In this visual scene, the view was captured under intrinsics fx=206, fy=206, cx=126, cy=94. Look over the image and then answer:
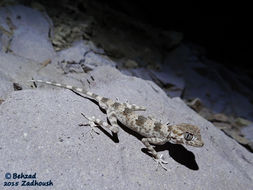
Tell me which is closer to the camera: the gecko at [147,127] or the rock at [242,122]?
the gecko at [147,127]

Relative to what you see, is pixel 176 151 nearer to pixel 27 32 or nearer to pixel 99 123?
pixel 99 123

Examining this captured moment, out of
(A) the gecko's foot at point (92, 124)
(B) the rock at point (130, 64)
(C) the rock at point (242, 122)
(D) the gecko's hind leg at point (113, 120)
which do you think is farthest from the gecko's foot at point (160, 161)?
(C) the rock at point (242, 122)

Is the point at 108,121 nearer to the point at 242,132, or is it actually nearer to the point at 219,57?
the point at 242,132

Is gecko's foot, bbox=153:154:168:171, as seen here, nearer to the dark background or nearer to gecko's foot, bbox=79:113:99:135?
gecko's foot, bbox=79:113:99:135

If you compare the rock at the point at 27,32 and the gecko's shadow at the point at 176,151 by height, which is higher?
the rock at the point at 27,32

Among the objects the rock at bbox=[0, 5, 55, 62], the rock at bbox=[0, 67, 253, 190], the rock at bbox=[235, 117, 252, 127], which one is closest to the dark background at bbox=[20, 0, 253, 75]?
the rock at bbox=[235, 117, 252, 127]

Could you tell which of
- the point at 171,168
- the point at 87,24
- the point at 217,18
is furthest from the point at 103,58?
the point at 217,18

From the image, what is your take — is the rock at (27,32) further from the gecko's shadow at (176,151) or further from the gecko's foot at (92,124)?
the gecko's foot at (92,124)
